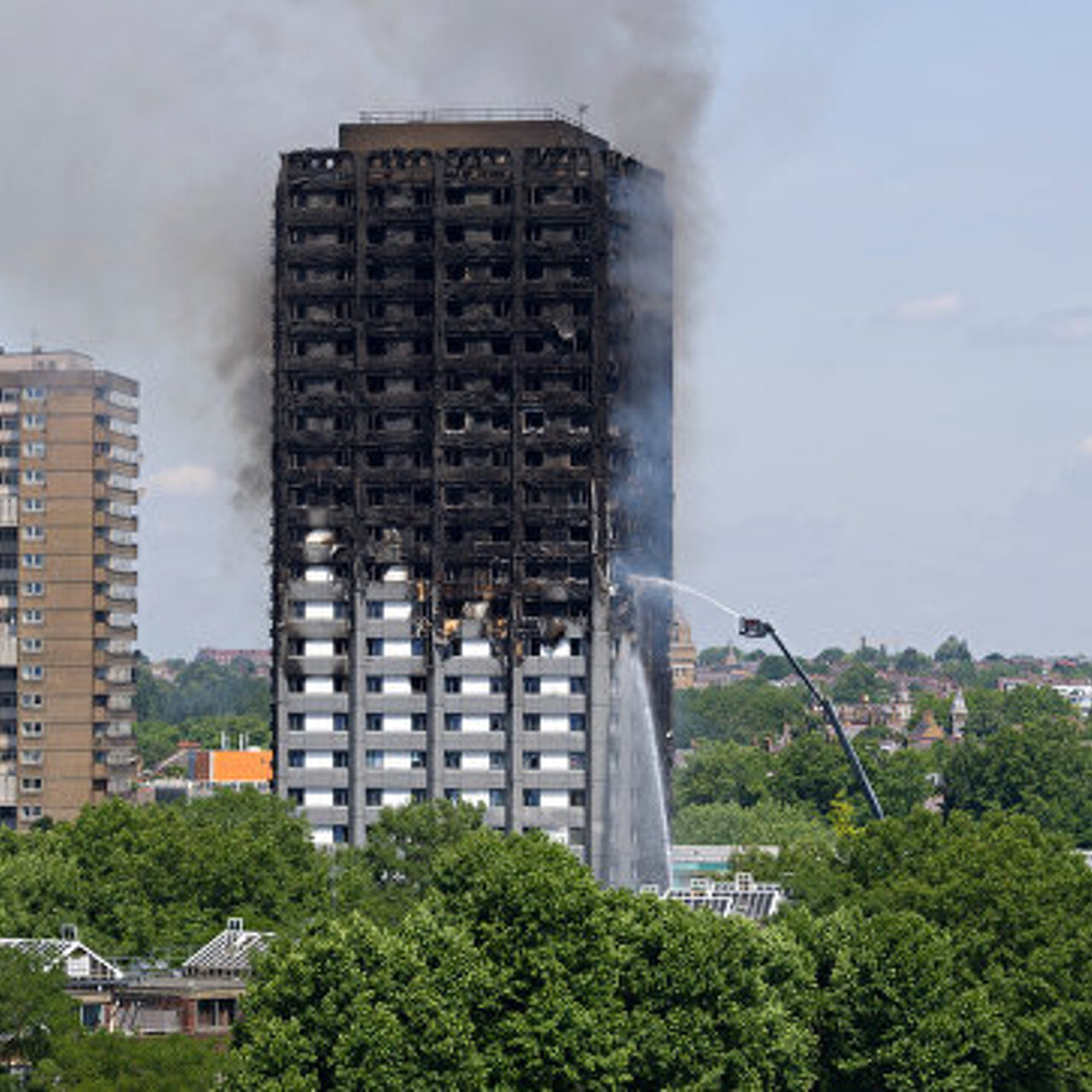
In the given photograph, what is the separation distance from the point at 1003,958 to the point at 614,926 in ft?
98.4

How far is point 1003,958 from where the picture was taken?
5876 inches

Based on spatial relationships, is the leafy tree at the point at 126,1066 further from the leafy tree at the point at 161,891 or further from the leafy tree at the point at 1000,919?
the leafy tree at the point at 161,891

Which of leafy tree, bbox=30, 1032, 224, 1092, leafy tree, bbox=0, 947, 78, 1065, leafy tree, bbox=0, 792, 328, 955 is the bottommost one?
leafy tree, bbox=30, 1032, 224, 1092

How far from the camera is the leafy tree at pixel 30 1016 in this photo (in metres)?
130

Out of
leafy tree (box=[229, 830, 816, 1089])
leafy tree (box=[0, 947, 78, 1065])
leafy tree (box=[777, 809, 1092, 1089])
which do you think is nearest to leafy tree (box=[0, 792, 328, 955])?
leafy tree (box=[777, 809, 1092, 1089])

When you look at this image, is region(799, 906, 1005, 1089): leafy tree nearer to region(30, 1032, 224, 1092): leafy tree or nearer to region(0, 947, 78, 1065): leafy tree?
region(30, 1032, 224, 1092): leafy tree

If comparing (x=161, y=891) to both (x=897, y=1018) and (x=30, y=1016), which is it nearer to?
(x=30, y=1016)

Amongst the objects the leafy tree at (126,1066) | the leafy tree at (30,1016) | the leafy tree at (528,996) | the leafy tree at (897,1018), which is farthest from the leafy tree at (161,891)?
the leafy tree at (528,996)

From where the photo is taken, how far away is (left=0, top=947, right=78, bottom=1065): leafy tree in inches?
5123

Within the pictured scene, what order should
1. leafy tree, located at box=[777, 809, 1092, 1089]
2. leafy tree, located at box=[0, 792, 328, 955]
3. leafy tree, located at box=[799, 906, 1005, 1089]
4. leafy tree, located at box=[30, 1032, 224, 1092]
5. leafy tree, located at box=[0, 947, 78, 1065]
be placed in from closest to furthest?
leafy tree, located at box=[30, 1032, 224, 1092], leafy tree, located at box=[0, 947, 78, 1065], leafy tree, located at box=[799, 906, 1005, 1089], leafy tree, located at box=[777, 809, 1092, 1089], leafy tree, located at box=[0, 792, 328, 955]

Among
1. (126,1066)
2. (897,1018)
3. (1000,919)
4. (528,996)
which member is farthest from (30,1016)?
(1000,919)

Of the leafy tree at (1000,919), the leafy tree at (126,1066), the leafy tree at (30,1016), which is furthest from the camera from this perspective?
the leafy tree at (1000,919)

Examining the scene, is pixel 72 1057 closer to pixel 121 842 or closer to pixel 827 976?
pixel 827 976

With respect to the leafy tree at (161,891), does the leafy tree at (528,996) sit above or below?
below
